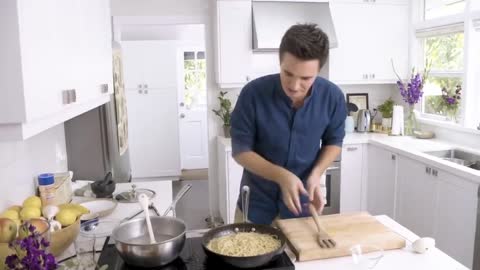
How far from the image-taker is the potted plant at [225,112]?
3824 millimetres

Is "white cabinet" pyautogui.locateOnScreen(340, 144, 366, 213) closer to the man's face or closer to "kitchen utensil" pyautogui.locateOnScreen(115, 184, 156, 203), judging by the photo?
"kitchen utensil" pyautogui.locateOnScreen(115, 184, 156, 203)

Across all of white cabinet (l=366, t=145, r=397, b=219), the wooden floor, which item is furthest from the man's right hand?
the wooden floor

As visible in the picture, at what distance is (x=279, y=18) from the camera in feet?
11.8

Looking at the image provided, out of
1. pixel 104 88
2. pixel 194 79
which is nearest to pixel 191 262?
pixel 104 88

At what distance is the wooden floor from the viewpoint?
5859 mm

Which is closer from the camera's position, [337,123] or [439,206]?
[337,123]

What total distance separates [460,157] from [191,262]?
2739 millimetres

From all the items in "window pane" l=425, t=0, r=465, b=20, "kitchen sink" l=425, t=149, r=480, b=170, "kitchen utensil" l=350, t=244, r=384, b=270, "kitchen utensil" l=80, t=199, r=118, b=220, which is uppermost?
"window pane" l=425, t=0, r=465, b=20

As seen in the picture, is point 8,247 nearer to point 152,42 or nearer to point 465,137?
point 465,137

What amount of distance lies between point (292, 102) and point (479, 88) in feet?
7.44

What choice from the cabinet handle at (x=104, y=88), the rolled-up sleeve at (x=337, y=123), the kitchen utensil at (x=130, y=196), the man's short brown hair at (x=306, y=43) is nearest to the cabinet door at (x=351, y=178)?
the rolled-up sleeve at (x=337, y=123)

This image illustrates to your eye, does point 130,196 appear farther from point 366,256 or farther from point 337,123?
point 366,256

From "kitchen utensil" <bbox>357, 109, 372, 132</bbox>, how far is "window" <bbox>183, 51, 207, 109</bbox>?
2822 millimetres

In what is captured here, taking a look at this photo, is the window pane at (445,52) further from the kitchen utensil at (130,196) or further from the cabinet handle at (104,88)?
the cabinet handle at (104,88)
